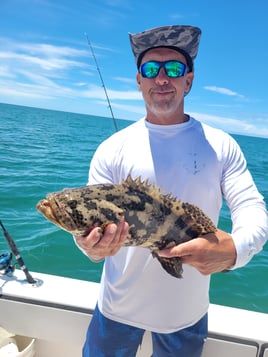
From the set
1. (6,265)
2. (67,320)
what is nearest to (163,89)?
(67,320)

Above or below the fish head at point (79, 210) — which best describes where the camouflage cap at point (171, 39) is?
above

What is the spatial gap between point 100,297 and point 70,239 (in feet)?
→ 23.7

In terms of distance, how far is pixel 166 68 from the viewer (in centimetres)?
266

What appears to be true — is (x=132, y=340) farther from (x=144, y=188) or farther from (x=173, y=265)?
(x=144, y=188)

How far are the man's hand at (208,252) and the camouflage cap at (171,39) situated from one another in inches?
55.8

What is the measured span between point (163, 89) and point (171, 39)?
0.37 metres

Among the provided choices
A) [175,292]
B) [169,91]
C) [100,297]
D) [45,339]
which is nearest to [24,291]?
[45,339]

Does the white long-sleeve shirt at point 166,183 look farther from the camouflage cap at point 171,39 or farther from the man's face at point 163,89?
the camouflage cap at point 171,39

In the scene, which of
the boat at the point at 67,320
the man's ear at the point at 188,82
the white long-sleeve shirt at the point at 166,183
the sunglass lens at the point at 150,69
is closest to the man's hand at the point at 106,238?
the white long-sleeve shirt at the point at 166,183

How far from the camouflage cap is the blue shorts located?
2110 millimetres

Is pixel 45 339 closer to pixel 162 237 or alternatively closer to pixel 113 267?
pixel 113 267

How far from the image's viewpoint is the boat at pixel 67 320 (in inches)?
127

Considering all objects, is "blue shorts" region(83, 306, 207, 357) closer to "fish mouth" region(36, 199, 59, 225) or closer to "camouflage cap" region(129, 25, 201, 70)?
"fish mouth" region(36, 199, 59, 225)

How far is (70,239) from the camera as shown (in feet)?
32.5
